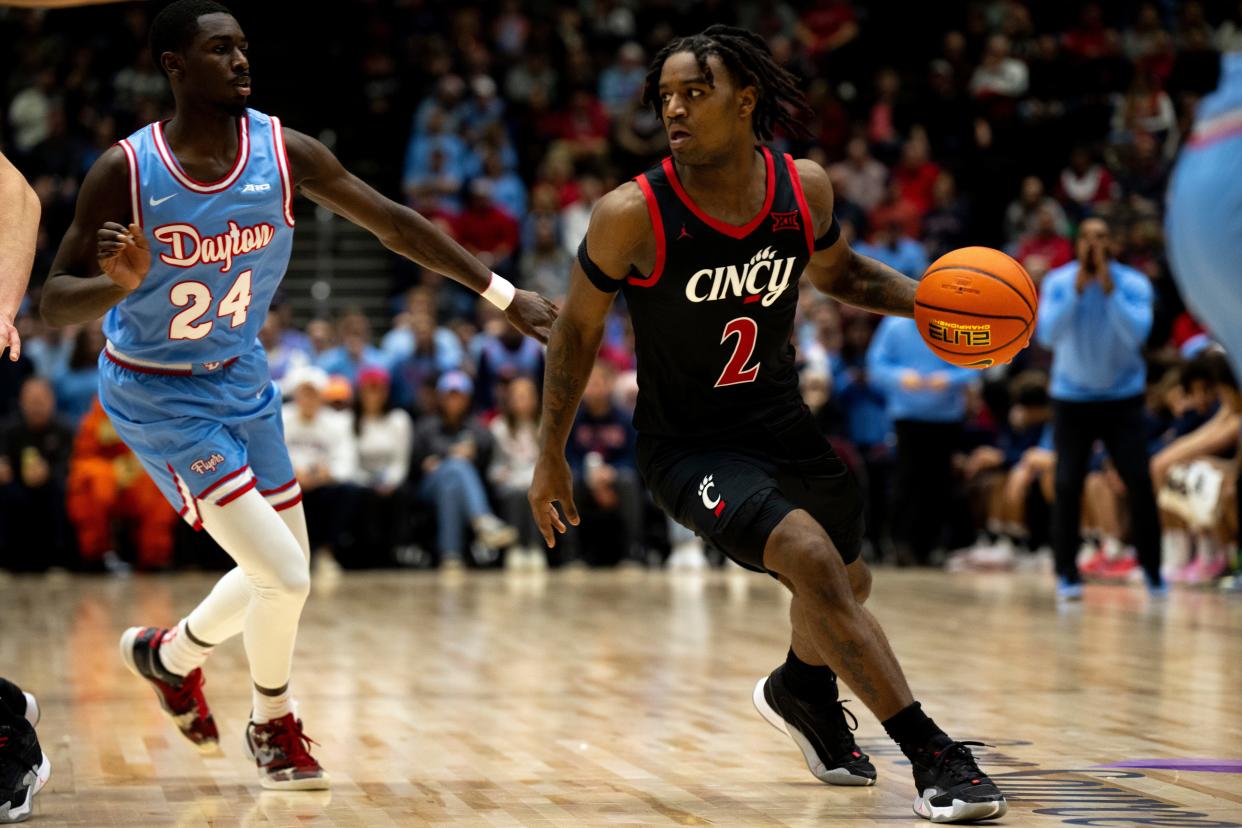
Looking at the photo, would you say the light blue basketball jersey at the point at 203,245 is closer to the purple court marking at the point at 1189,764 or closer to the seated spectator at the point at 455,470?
the purple court marking at the point at 1189,764

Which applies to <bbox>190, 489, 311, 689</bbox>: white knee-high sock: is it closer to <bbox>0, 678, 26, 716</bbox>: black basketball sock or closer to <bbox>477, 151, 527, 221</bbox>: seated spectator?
<bbox>0, 678, 26, 716</bbox>: black basketball sock

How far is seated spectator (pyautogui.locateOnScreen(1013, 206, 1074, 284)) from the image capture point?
15367mm

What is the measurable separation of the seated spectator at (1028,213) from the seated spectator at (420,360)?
560 cm

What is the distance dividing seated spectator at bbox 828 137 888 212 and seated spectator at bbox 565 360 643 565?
14.7 ft

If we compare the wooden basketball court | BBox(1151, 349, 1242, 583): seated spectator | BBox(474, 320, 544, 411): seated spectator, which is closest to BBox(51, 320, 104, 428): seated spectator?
the wooden basketball court

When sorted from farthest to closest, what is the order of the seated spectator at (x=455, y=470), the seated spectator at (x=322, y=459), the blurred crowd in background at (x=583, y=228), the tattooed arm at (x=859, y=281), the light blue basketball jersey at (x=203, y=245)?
1. the seated spectator at (x=455, y=470)
2. the seated spectator at (x=322, y=459)
3. the blurred crowd in background at (x=583, y=228)
4. the tattooed arm at (x=859, y=281)
5. the light blue basketball jersey at (x=203, y=245)

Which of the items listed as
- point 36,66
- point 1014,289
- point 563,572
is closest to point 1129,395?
point 563,572

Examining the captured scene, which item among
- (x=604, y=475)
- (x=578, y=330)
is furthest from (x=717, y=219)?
(x=604, y=475)

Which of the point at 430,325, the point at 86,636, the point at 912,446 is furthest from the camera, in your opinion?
the point at 430,325

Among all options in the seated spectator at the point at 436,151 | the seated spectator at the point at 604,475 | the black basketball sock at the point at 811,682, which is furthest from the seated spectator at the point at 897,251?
the black basketball sock at the point at 811,682

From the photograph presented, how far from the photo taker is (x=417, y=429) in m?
13.9

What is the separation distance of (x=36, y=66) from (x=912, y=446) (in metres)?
10.4

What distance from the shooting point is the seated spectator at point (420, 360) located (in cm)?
1417

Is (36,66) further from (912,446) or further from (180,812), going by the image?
(180,812)
